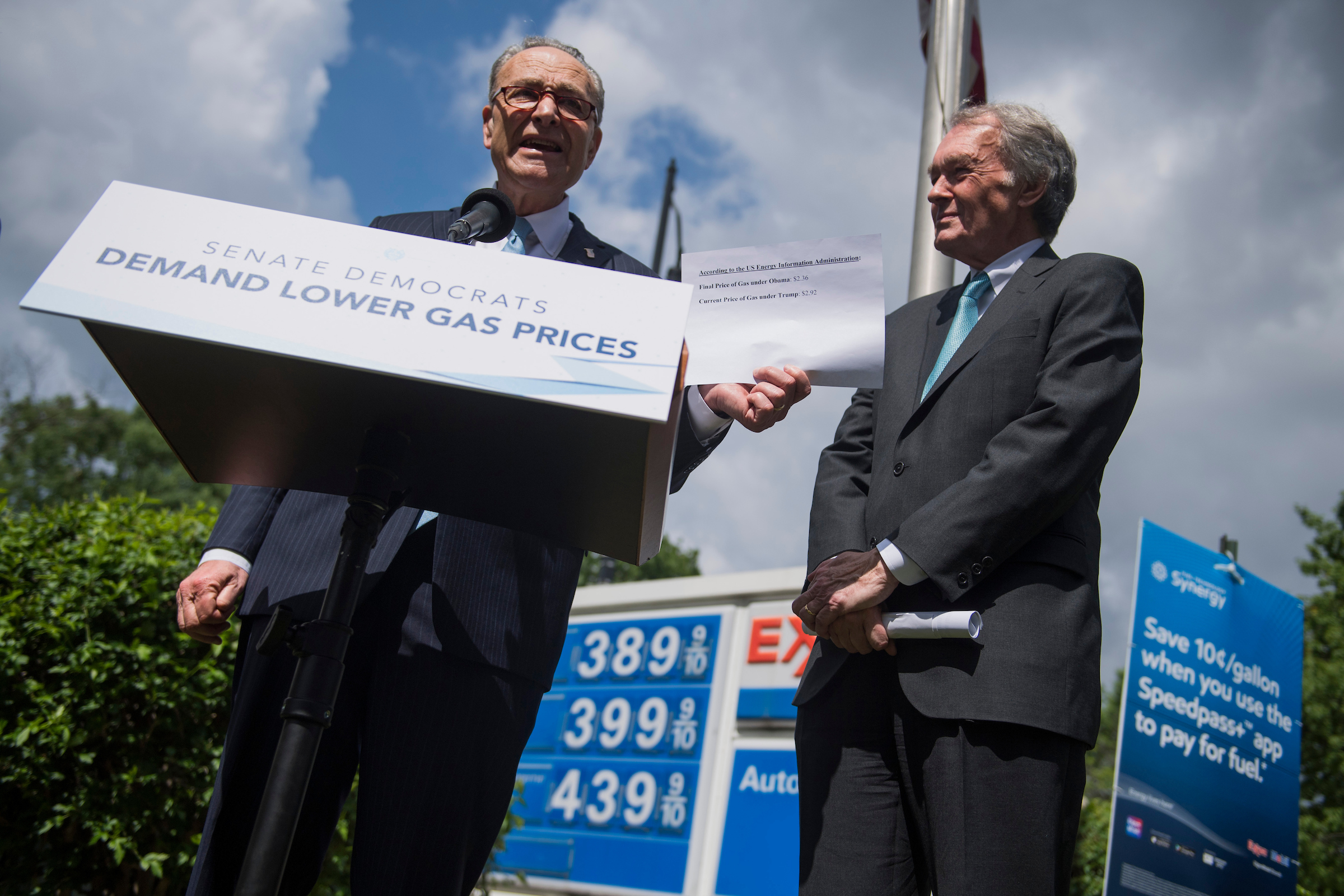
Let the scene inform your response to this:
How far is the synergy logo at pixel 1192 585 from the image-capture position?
226 inches

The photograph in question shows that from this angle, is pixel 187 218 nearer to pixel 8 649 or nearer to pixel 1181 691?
pixel 8 649

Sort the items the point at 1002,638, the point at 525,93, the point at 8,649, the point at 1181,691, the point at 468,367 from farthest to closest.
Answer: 1. the point at 1181,691
2. the point at 8,649
3. the point at 525,93
4. the point at 1002,638
5. the point at 468,367

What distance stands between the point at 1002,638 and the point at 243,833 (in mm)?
1432

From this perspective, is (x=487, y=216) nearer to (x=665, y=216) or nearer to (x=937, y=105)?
(x=937, y=105)

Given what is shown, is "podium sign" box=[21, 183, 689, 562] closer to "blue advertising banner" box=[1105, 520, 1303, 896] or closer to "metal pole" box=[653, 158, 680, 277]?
"blue advertising banner" box=[1105, 520, 1303, 896]

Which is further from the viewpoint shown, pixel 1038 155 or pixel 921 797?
pixel 1038 155

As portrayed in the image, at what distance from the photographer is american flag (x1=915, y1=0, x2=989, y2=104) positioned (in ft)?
18.5

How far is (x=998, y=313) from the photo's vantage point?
2.12m

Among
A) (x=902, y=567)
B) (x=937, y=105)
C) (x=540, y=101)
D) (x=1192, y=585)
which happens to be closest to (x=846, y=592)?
(x=902, y=567)

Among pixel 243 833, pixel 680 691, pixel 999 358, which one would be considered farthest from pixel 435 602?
pixel 680 691

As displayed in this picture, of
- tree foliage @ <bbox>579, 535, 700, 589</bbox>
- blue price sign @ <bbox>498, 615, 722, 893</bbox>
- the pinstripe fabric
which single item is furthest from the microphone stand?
tree foliage @ <bbox>579, 535, 700, 589</bbox>

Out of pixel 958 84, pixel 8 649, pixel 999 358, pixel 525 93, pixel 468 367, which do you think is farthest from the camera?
pixel 958 84

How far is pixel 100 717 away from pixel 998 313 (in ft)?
12.5

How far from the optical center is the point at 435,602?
1.85m
